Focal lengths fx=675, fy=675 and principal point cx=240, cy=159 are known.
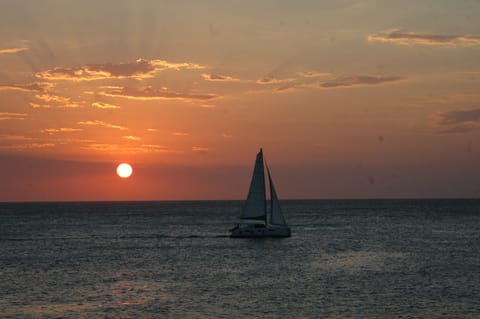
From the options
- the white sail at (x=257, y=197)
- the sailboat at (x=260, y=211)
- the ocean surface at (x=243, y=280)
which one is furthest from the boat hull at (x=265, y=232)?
the white sail at (x=257, y=197)

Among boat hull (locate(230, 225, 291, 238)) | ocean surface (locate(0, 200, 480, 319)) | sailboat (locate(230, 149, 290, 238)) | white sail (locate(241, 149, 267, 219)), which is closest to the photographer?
ocean surface (locate(0, 200, 480, 319))

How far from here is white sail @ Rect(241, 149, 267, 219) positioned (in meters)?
110

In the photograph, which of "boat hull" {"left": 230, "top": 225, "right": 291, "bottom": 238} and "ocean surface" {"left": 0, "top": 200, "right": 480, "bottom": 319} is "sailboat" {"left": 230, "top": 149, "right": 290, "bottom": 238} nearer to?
"boat hull" {"left": 230, "top": 225, "right": 291, "bottom": 238}

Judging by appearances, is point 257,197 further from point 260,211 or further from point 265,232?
point 265,232

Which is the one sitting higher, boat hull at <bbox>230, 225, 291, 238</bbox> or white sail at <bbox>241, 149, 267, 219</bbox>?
Result: white sail at <bbox>241, 149, 267, 219</bbox>

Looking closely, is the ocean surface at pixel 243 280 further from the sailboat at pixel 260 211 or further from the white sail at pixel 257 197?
the white sail at pixel 257 197

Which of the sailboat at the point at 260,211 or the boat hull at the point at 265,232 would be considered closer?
the boat hull at the point at 265,232

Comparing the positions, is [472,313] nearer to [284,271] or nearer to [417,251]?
[284,271]

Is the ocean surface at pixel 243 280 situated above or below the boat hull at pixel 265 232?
below

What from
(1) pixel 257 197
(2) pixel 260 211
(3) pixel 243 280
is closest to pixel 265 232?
(2) pixel 260 211

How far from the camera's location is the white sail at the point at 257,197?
109688mm

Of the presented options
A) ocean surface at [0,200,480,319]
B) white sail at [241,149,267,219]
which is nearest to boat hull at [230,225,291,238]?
ocean surface at [0,200,480,319]

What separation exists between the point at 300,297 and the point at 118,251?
49.3 m

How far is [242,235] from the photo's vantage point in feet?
365
